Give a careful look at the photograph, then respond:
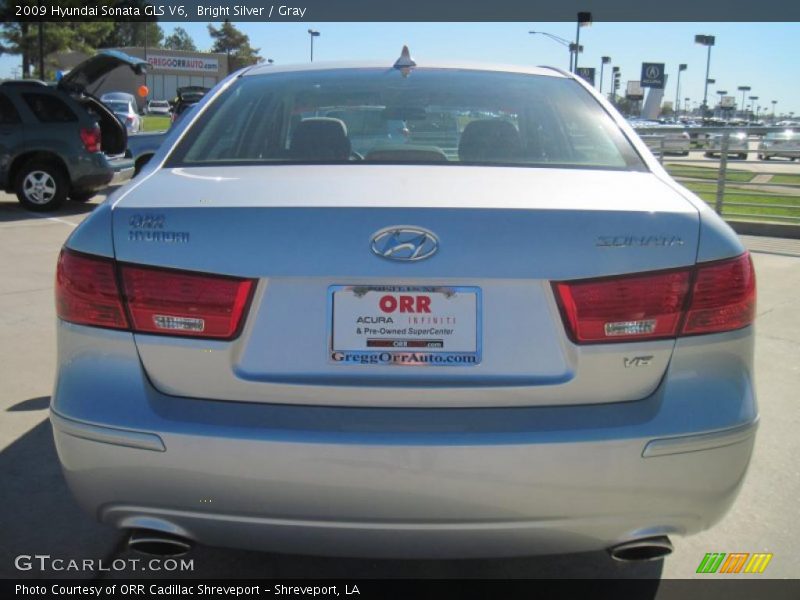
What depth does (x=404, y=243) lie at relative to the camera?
6.60ft

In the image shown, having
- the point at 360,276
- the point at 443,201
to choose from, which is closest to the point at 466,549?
the point at 360,276

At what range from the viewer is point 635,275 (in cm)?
207

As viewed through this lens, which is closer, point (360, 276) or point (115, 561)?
point (360, 276)

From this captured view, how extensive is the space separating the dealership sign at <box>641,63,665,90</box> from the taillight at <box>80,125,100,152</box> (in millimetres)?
31951

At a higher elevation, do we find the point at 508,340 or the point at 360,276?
the point at 360,276

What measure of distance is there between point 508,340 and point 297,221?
1.95 ft

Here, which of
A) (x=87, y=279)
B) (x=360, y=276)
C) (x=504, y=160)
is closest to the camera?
(x=360, y=276)

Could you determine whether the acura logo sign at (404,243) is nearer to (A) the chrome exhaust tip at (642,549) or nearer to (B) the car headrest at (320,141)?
(B) the car headrest at (320,141)

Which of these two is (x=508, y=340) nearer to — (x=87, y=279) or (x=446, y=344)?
(x=446, y=344)

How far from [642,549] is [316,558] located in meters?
1.14

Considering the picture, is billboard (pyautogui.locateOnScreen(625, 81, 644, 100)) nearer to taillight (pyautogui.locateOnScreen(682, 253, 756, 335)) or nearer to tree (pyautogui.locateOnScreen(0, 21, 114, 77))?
tree (pyautogui.locateOnScreen(0, 21, 114, 77))

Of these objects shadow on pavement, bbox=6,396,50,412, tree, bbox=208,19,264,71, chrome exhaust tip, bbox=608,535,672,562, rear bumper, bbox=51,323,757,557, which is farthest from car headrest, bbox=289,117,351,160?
tree, bbox=208,19,264,71

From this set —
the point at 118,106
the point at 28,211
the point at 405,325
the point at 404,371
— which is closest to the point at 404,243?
the point at 405,325

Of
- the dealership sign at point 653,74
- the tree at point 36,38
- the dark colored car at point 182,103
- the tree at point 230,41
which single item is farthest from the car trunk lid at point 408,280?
the tree at point 230,41
